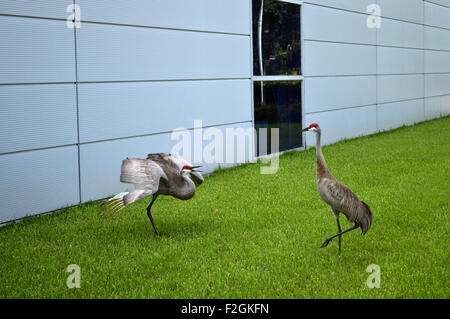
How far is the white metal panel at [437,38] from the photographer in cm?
1772

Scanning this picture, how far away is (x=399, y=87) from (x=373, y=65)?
6.56 ft

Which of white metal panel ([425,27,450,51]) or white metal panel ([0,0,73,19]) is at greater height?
white metal panel ([425,27,450,51])

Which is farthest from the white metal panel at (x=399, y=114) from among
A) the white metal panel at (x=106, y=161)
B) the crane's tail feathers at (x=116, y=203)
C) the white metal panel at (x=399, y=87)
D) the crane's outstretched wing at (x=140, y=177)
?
the crane's outstretched wing at (x=140, y=177)

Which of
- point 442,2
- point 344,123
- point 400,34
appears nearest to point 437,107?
point 442,2

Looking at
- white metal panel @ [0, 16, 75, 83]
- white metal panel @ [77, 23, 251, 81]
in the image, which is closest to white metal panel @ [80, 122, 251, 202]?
white metal panel @ [77, 23, 251, 81]

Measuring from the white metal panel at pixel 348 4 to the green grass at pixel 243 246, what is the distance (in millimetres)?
5445

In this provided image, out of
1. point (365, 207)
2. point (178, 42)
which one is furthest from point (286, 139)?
point (365, 207)

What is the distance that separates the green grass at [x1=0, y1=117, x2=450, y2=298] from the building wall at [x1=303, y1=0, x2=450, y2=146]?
4.61 meters

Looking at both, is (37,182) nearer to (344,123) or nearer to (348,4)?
(344,123)

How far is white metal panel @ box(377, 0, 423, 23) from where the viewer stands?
1473 cm

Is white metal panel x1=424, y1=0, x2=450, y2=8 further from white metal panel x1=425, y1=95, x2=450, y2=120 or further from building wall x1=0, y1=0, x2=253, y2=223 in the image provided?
building wall x1=0, y1=0, x2=253, y2=223

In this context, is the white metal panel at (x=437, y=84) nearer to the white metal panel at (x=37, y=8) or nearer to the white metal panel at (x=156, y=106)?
the white metal panel at (x=156, y=106)

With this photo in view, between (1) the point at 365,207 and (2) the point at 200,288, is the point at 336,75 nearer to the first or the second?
(1) the point at 365,207

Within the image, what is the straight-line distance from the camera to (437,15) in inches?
722
